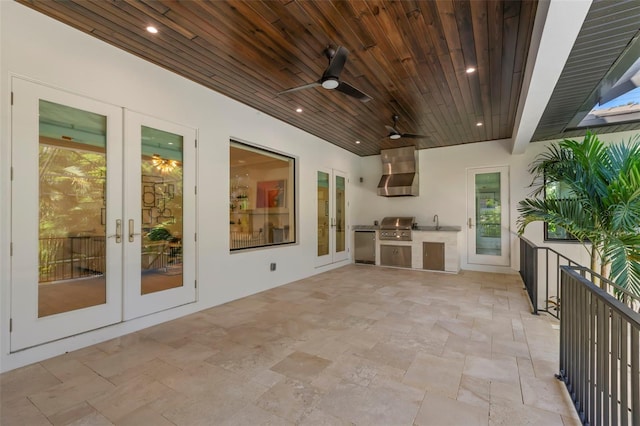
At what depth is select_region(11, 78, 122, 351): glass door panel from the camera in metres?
2.45

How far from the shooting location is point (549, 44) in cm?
234

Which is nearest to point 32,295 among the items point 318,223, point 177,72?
point 177,72

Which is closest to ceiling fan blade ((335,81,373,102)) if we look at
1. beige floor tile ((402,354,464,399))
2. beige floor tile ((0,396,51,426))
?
beige floor tile ((402,354,464,399))

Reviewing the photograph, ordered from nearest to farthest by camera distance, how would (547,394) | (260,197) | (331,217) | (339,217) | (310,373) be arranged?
1. (547,394)
2. (310,373)
3. (260,197)
4. (331,217)
5. (339,217)

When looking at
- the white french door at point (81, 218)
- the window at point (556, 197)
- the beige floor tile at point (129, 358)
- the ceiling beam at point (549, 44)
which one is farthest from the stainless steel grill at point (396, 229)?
the beige floor tile at point (129, 358)

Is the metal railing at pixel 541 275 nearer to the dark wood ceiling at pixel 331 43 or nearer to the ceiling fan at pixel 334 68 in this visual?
the dark wood ceiling at pixel 331 43

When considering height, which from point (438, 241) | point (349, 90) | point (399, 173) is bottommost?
point (438, 241)

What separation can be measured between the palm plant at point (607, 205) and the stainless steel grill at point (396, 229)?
3194 millimetres

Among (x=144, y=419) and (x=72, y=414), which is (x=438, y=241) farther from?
(x=72, y=414)

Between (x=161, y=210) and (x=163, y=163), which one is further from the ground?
(x=163, y=163)

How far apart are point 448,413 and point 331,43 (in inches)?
127

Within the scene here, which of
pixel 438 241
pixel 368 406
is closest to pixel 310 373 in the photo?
pixel 368 406

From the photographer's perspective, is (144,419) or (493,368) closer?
(144,419)

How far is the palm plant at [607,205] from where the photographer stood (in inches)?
109
